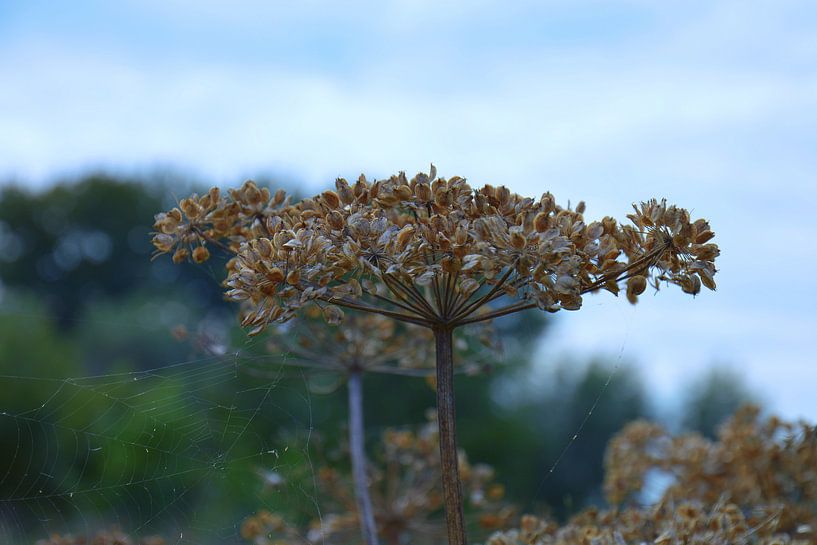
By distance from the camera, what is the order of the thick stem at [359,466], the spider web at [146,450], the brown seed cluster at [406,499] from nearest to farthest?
the spider web at [146,450] < the thick stem at [359,466] < the brown seed cluster at [406,499]

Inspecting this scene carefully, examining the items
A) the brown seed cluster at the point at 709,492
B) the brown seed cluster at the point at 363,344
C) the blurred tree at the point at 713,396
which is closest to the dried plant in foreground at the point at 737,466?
the brown seed cluster at the point at 709,492

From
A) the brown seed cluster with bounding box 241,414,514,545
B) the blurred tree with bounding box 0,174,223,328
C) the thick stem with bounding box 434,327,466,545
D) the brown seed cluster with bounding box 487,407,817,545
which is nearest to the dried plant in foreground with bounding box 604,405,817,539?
the brown seed cluster with bounding box 487,407,817,545

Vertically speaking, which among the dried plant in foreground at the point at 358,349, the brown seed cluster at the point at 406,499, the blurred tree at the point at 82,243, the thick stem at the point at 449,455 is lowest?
the brown seed cluster at the point at 406,499

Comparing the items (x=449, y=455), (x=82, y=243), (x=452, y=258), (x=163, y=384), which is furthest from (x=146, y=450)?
(x=82, y=243)

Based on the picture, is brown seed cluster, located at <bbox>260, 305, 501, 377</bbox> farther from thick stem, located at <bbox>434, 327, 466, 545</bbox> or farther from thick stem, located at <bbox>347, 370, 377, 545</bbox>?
thick stem, located at <bbox>434, 327, 466, 545</bbox>

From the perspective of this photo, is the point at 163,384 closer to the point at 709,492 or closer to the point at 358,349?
the point at 358,349

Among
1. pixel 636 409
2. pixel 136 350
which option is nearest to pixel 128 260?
pixel 136 350

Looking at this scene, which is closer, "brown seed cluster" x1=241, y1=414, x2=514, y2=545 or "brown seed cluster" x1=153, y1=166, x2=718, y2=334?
"brown seed cluster" x1=153, y1=166, x2=718, y2=334

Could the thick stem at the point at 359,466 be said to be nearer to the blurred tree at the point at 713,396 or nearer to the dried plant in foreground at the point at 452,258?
the dried plant in foreground at the point at 452,258
